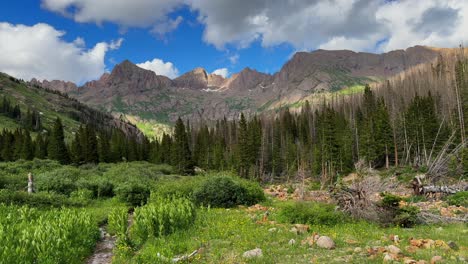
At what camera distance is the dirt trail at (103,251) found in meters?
12.2

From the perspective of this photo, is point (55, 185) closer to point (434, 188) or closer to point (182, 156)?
point (434, 188)

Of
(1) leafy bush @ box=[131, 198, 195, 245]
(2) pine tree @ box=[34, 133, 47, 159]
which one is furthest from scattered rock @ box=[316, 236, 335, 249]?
(2) pine tree @ box=[34, 133, 47, 159]

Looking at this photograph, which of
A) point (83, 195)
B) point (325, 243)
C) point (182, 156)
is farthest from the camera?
point (182, 156)

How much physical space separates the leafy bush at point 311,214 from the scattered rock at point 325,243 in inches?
157

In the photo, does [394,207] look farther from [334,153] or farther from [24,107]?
[24,107]

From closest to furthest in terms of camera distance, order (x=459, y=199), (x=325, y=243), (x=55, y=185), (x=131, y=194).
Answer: (x=325, y=243) → (x=459, y=199) → (x=131, y=194) → (x=55, y=185)

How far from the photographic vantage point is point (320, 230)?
13.8 m

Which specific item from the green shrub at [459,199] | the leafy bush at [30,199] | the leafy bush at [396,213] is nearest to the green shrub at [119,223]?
the leafy bush at [30,199]

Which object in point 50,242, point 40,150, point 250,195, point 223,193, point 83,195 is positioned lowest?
point 250,195

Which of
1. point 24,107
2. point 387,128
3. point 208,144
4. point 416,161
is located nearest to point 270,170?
point 208,144

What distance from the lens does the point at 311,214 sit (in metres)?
15.3

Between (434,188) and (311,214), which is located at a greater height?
(311,214)

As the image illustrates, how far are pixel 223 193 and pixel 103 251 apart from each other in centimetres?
1148

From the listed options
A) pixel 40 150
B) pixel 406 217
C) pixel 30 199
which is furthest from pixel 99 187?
pixel 40 150
